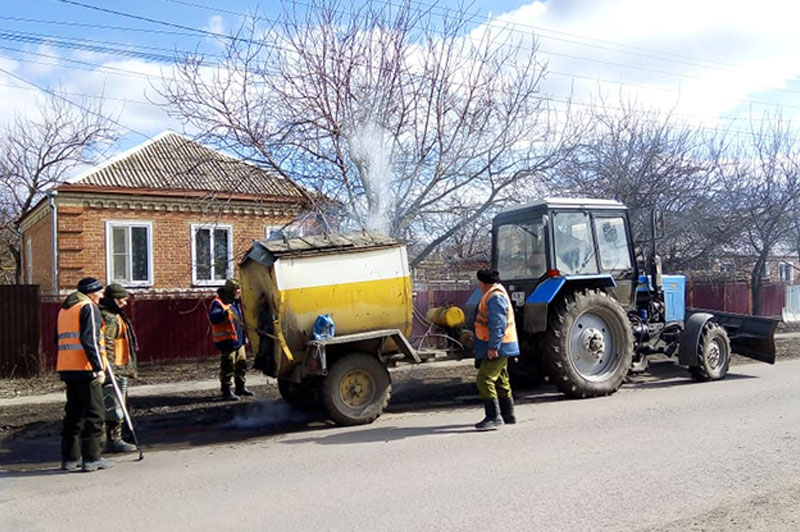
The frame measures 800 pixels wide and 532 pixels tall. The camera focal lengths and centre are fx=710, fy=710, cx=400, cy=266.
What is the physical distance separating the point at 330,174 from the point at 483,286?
208 inches

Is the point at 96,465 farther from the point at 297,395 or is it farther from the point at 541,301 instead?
the point at 541,301

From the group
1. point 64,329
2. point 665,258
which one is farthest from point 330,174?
point 665,258

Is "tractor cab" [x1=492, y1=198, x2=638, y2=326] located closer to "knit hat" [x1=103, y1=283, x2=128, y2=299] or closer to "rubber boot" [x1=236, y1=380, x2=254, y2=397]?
"rubber boot" [x1=236, y1=380, x2=254, y2=397]

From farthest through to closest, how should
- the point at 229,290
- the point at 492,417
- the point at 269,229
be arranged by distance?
the point at 269,229
the point at 229,290
the point at 492,417

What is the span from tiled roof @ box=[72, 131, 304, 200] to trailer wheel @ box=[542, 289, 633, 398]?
19.7 feet

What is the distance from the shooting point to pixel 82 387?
660cm

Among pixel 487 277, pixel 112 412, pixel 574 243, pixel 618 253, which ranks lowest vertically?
pixel 112 412

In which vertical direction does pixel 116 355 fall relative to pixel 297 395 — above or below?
above

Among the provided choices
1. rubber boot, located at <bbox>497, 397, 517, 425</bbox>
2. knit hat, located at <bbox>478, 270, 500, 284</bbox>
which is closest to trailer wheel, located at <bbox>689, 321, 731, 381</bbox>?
rubber boot, located at <bbox>497, 397, 517, 425</bbox>

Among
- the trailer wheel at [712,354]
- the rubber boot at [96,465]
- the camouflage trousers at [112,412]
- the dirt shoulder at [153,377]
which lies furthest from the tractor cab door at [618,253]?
the dirt shoulder at [153,377]

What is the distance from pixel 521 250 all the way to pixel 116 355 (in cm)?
556

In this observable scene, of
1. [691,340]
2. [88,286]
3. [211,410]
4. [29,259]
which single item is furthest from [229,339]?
[29,259]

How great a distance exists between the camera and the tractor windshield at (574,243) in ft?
31.8

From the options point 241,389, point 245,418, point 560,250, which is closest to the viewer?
point 245,418
